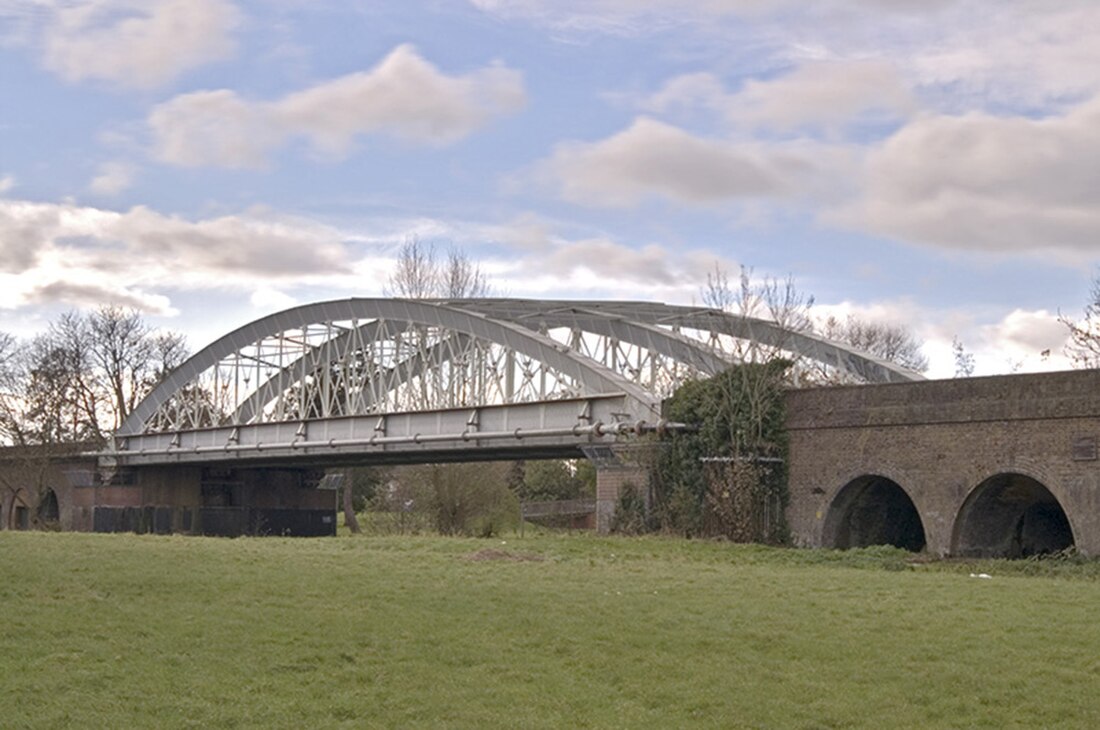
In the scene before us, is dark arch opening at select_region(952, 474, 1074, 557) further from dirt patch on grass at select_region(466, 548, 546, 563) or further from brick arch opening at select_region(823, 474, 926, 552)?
dirt patch on grass at select_region(466, 548, 546, 563)

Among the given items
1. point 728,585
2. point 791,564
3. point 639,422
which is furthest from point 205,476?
point 728,585

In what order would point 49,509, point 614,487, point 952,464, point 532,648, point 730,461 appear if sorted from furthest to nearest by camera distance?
1. point 49,509
2. point 614,487
3. point 730,461
4. point 952,464
5. point 532,648

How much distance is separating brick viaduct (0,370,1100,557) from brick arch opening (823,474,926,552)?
3 centimetres

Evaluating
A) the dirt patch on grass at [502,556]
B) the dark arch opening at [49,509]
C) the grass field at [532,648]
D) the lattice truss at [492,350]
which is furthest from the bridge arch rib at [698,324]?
the dark arch opening at [49,509]

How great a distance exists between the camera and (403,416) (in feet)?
145

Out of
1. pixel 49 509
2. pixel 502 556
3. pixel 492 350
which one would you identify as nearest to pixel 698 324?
pixel 492 350

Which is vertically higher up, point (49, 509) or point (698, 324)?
point (698, 324)

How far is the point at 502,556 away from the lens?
25266mm

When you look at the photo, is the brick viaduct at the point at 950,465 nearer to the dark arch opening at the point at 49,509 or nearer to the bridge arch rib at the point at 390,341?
the bridge arch rib at the point at 390,341

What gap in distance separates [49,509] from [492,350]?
3470 cm

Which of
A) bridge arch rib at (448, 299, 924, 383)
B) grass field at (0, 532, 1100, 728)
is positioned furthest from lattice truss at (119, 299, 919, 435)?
grass field at (0, 532, 1100, 728)

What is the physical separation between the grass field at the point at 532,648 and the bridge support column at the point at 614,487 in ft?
38.7

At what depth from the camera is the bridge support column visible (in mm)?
33812

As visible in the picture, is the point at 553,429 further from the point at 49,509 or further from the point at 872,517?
the point at 49,509
